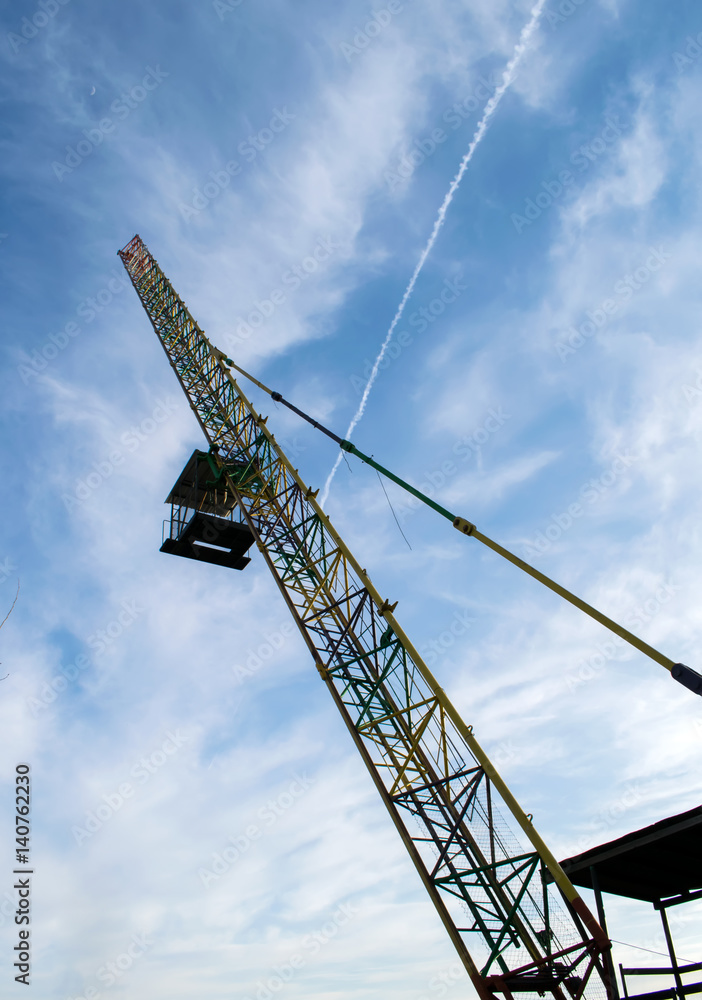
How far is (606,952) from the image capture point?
12344 mm

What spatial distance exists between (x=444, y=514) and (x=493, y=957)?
950 centimetres

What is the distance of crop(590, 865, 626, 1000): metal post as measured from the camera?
11.8 metres

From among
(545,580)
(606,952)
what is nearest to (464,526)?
(545,580)

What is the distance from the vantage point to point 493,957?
13945 mm

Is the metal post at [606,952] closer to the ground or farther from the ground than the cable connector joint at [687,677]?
closer to the ground

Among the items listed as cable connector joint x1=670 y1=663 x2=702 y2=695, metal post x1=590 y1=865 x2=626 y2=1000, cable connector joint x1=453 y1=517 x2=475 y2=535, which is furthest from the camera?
cable connector joint x1=453 y1=517 x2=475 y2=535

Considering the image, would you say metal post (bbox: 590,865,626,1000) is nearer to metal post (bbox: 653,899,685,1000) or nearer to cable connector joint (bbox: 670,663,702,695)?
metal post (bbox: 653,899,685,1000)

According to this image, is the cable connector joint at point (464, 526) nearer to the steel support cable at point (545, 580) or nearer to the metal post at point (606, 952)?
the steel support cable at point (545, 580)

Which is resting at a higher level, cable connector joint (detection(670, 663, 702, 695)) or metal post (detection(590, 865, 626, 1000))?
cable connector joint (detection(670, 663, 702, 695))

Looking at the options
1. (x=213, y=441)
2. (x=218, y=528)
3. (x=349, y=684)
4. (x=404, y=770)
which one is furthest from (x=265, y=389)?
(x=404, y=770)

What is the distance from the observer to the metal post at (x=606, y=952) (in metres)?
11.8

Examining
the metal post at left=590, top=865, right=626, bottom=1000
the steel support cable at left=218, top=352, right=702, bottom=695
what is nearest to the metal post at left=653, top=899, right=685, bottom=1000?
the metal post at left=590, top=865, right=626, bottom=1000

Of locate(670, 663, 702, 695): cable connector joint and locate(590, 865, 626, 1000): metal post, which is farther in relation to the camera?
locate(590, 865, 626, 1000): metal post

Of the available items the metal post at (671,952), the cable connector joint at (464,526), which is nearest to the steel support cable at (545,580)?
the cable connector joint at (464,526)
